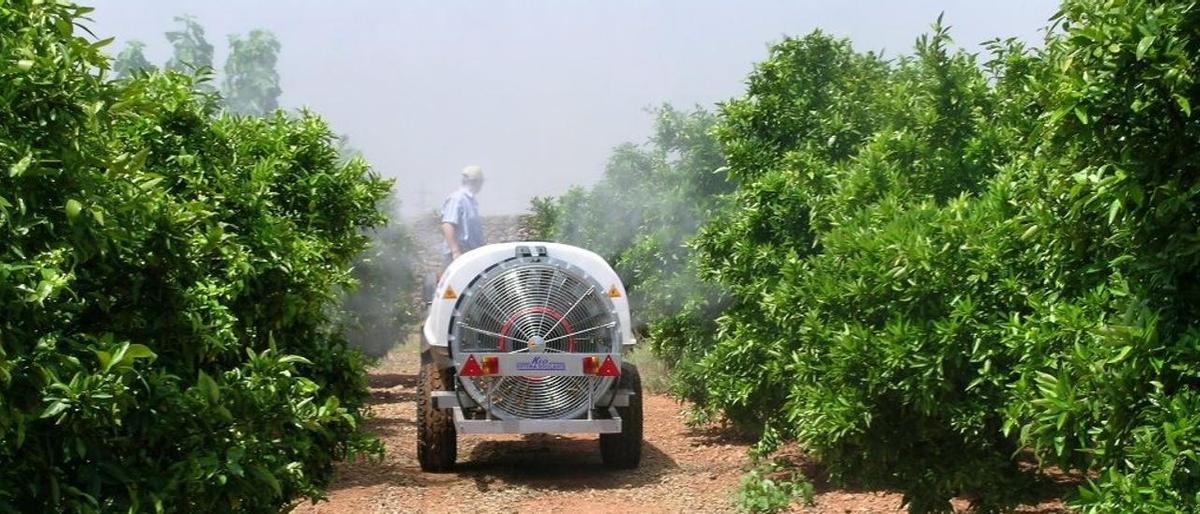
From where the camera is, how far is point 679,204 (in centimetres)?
1633

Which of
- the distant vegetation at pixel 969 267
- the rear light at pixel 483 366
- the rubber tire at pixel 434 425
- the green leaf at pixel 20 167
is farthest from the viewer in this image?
the rubber tire at pixel 434 425

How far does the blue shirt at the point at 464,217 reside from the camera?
12266mm

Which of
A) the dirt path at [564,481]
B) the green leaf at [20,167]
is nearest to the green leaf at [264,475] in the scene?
the green leaf at [20,167]

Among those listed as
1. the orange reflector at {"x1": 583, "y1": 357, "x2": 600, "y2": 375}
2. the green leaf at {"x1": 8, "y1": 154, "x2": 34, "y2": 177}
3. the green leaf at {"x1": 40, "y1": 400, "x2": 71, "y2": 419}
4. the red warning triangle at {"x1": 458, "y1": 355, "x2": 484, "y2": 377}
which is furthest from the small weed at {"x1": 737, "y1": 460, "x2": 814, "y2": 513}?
the green leaf at {"x1": 8, "y1": 154, "x2": 34, "y2": 177}

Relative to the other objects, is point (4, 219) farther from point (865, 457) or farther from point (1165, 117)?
point (865, 457)

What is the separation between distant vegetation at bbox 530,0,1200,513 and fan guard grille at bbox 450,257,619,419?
1137 millimetres

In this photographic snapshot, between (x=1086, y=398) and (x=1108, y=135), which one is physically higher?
(x=1108, y=135)

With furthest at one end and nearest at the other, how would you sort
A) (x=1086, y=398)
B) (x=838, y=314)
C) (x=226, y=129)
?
(x=838, y=314), (x=226, y=129), (x=1086, y=398)

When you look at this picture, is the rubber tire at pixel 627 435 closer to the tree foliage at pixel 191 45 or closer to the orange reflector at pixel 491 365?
the orange reflector at pixel 491 365

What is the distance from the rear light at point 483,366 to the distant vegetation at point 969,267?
1.89 metres

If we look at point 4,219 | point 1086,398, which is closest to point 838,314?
point 1086,398

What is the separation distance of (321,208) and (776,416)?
4478 mm

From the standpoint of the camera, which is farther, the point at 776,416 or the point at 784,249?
the point at 776,416

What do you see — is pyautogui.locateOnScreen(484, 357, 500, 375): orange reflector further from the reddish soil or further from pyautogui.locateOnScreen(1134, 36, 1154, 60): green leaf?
pyautogui.locateOnScreen(1134, 36, 1154, 60): green leaf
